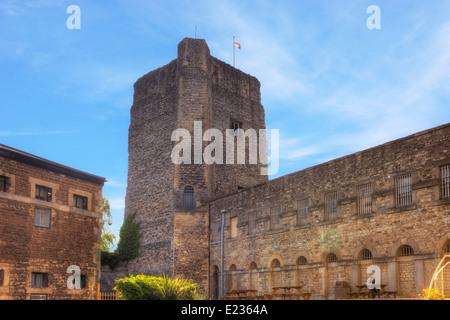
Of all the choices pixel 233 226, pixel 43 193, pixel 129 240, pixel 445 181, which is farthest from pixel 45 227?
pixel 445 181

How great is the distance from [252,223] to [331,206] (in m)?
6.29

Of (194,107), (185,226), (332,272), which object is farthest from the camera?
(194,107)

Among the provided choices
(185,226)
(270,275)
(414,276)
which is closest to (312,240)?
(270,275)

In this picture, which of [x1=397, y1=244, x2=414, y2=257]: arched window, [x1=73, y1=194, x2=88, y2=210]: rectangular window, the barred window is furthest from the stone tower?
[x1=397, y1=244, x2=414, y2=257]: arched window

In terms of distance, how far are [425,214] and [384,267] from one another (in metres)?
2.86

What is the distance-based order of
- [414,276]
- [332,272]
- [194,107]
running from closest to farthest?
[414,276] → [332,272] → [194,107]

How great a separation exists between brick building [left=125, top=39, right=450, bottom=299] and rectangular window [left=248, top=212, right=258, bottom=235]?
56 millimetres

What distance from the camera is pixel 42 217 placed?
2456 cm

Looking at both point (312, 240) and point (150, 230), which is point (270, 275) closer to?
point (312, 240)

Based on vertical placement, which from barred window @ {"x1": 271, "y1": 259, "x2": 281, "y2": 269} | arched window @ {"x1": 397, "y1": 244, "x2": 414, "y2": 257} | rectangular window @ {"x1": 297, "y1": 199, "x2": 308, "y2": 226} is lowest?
barred window @ {"x1": 271, "y1": 259, "x2": 281, "y2": 269}

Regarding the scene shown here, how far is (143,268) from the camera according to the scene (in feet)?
116

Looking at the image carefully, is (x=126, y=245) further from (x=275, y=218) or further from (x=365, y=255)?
(x=365, y=255)

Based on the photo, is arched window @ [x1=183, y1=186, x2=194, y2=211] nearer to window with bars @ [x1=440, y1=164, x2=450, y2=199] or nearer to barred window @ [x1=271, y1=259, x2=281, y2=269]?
barred window @ [x1=271, y1=259, x2=281, y2=269]

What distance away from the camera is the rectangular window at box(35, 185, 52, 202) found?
2466 centimetres
